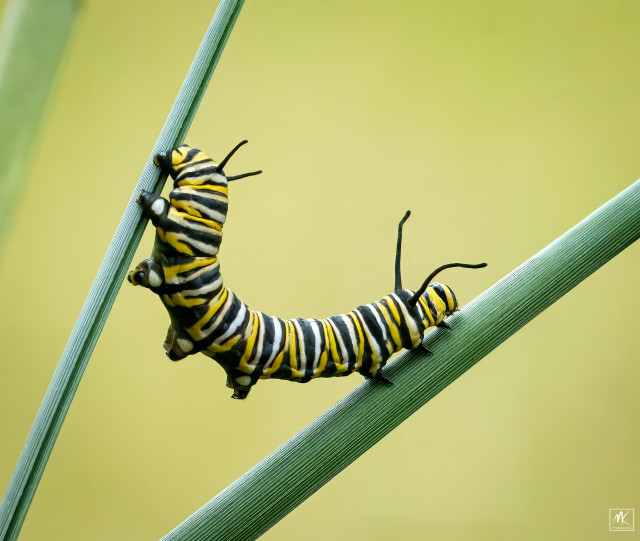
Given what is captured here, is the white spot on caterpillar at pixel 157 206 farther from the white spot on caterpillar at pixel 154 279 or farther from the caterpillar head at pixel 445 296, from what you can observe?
the caterpillar head at pixel 445 296

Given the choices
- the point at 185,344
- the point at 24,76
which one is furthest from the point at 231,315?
the point at 24,76

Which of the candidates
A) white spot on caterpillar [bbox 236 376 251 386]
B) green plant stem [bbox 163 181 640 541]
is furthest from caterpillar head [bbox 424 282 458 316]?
white spot on caterpillar [bbox 236 376 251 386]

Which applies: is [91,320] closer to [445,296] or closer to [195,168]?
[195,168]

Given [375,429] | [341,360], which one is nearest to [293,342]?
[341,360]

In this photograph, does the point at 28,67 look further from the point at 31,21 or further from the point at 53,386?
the point at 53,386

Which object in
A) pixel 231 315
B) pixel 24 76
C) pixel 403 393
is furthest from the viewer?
pixel 231 315

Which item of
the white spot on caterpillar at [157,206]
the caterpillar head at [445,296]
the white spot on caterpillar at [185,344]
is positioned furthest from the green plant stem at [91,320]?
the caterpillar head at [445,296]
